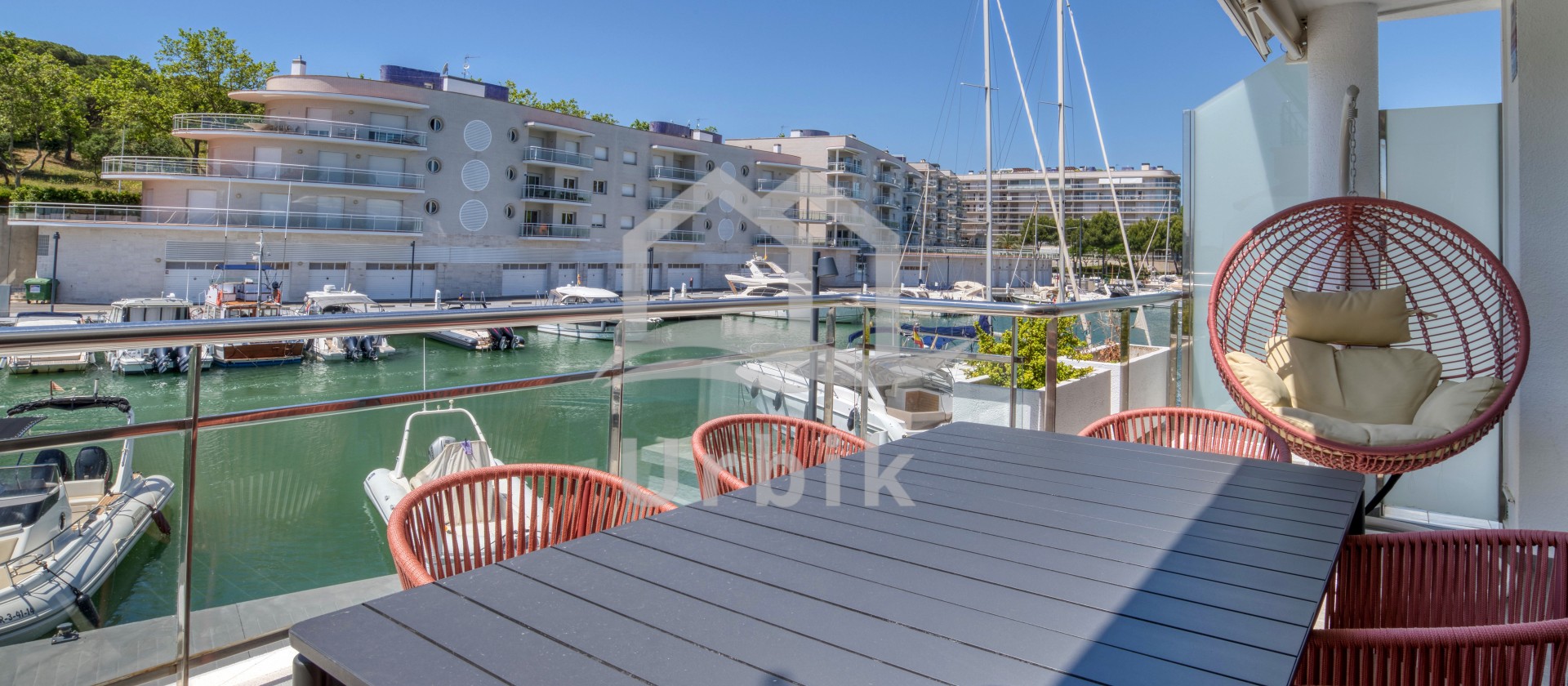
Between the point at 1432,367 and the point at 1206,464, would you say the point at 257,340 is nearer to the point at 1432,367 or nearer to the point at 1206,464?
the point at 1206,464

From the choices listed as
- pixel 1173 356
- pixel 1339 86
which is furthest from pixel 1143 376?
pixel 1339 86

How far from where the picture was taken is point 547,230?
34281 mm

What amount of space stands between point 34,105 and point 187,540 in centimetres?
3971

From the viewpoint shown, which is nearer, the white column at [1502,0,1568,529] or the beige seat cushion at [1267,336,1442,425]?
the white column at [1502,0,1568,529]

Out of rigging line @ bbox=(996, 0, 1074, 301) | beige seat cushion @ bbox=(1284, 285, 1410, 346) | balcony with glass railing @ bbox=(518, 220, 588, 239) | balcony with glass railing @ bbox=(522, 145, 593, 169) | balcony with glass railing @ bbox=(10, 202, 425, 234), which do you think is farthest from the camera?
balcony with glass railing @ bbox=(518, 220, 588, 239)

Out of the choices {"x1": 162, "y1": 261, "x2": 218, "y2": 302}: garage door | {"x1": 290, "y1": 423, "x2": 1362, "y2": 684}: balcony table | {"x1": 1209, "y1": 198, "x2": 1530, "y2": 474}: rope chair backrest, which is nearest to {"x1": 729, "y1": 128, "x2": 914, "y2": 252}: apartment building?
{"x1": 162, "y1": 261, "x2": 218, "y2": 302}: garage door

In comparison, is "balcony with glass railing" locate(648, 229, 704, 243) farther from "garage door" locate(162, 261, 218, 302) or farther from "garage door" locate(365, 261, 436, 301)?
"garage door" locate(162, 261, 218, 302)

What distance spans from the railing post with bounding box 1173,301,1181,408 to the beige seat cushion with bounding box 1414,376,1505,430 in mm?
1682

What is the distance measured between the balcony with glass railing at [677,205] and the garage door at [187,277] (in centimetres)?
1753

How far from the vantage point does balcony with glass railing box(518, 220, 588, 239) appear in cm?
3406

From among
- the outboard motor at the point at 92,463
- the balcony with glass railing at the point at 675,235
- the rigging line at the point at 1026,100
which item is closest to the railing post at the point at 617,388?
the outboard motor at the point at 92,463

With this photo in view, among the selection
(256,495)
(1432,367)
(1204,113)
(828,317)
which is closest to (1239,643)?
(256,495)

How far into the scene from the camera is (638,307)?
2.48m

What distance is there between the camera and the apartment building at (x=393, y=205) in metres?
28.6
